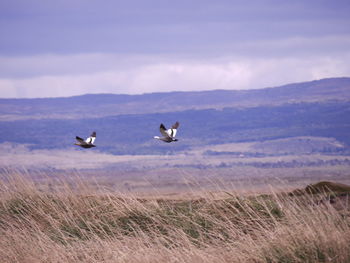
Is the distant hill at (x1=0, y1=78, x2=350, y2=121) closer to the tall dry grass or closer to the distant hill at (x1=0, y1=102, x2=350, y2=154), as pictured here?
the distant hill at (x1=0, y1=102, x2=350, y2=154)

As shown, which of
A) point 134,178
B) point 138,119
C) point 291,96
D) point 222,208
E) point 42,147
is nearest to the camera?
point 222,208

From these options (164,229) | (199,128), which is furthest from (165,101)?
(164,229)

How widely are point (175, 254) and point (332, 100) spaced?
14338cm

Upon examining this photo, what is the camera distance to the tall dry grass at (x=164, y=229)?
11070mm

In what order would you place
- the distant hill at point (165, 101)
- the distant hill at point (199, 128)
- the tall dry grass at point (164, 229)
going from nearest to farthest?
the tall dry grass at point (164, 229)
the distant hill at point (199, 128)
the distant hill at point (165, 101)

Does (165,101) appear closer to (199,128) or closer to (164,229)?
(199,128)

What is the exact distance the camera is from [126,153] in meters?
117

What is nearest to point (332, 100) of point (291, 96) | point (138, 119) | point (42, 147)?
point (291, 96)

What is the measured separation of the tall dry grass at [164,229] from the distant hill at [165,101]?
137328mm

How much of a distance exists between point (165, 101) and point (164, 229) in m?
161

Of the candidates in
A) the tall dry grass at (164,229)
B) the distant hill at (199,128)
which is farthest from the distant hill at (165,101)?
the tall dry grass at (164,229)

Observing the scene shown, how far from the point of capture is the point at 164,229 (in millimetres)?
14867

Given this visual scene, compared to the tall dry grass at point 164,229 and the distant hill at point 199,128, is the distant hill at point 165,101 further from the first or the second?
the tall dry grass at point 164,229

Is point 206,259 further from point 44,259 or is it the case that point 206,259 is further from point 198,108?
point 198,108
